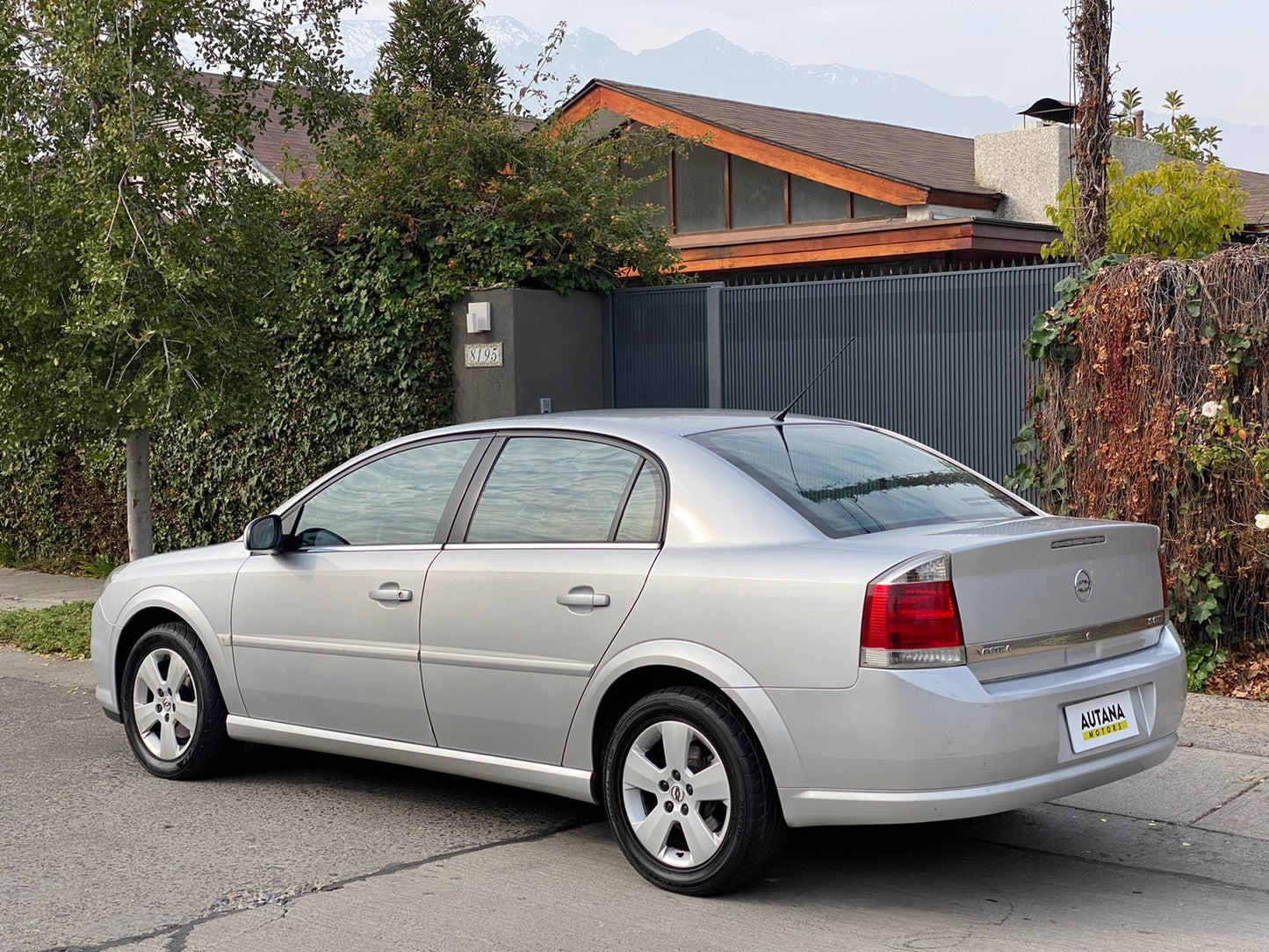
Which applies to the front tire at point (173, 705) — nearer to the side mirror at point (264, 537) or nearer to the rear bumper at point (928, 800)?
the side mirror at point (264, 537)

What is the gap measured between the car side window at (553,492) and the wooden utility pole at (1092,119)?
5006 millimetres

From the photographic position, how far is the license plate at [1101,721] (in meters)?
4.71

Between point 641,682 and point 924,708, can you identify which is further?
point 641,682

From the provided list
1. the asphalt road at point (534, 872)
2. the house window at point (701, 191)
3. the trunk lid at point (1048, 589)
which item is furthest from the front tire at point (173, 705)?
the house window at point (701, 191)

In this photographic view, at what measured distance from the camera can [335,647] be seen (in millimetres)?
5922

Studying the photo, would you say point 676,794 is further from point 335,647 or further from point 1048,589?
point 335,647

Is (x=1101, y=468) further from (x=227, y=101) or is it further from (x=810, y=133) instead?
(x=810, y=133)

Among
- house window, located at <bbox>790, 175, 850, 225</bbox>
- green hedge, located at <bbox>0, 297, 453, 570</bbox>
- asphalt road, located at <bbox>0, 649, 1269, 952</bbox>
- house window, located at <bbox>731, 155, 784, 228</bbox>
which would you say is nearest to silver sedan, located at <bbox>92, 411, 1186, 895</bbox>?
asphalt road, located at <bbox>0, 649, 1269, 952</bbox>

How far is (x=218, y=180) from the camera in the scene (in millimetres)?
10422

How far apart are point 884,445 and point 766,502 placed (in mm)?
949

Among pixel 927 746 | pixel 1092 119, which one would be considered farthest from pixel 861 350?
pixel 927 746

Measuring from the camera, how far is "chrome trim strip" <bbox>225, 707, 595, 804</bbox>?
5266 mm

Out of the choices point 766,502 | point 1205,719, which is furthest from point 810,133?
point 766,502

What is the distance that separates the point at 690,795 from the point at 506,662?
90 centimetres
